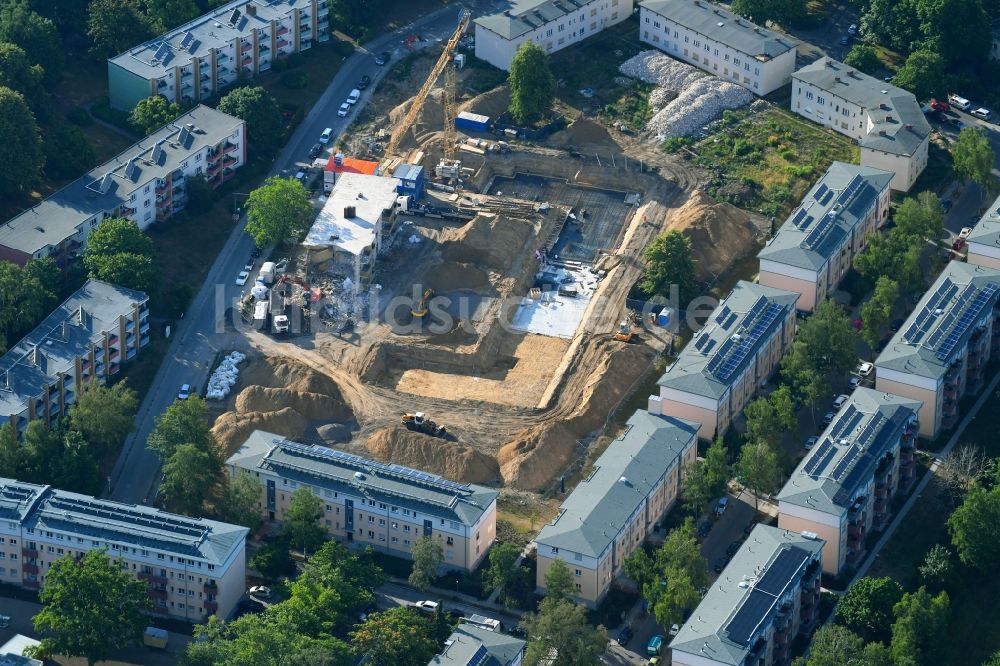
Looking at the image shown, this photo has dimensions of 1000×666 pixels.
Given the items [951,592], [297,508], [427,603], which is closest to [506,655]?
[427,603]

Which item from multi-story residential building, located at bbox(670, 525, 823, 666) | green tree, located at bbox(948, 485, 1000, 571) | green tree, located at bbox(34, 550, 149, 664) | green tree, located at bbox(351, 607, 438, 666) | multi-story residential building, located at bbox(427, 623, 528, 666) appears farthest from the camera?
green tree, located at bbox(948, 485, 1000, 571)

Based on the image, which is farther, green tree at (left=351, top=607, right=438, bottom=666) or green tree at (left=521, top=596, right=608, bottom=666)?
green tree at (left=521, top=596, right=608, bottom=666)

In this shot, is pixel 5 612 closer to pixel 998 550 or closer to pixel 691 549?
pixel 691 549

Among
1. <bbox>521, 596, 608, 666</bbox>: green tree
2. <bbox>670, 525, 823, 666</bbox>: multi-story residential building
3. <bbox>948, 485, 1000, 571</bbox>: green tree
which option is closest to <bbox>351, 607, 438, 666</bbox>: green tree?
<bbox>521, 596, 608, 666</bbox>: green tree

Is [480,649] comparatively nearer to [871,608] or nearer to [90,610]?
[90,610]

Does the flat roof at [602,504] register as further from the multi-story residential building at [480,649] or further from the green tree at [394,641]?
the green tree at [394,641]

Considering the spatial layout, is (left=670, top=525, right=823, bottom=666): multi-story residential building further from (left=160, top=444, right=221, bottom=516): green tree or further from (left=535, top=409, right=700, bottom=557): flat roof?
(left=160, top=444, right=221, bottom=516): green tree
